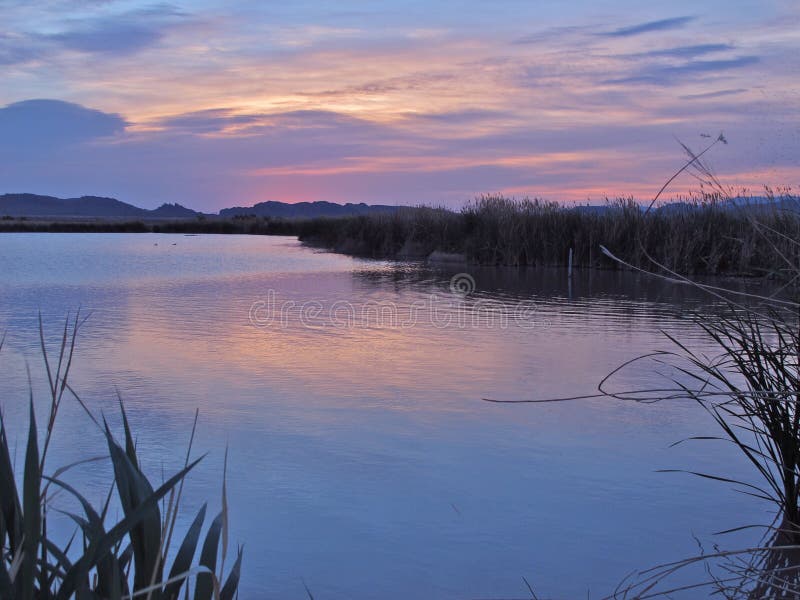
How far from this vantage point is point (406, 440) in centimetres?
354

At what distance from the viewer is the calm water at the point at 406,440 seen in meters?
2.47

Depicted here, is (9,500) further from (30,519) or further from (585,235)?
(585,235)

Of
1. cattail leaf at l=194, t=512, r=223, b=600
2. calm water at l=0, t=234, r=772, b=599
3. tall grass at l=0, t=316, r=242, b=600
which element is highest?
tall grass at l=0, t=316, r=242, b=600

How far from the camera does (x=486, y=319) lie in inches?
291

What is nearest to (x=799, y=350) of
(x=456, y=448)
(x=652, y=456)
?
(x=652, y=456)

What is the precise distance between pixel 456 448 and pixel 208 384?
171cm

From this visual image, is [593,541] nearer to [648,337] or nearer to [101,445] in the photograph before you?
[101,445]

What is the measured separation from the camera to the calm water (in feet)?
8.11

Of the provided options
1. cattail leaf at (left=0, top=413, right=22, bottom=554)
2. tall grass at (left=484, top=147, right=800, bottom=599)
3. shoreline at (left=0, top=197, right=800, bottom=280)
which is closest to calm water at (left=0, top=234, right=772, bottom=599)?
tall grass at (left=484, top=147, right=800, bottom=599)

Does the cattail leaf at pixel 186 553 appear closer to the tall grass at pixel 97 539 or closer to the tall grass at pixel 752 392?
the tall grass at pixel 97 539

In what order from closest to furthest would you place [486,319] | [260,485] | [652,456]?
1. [260,485]
2. [652,456]
3. [486,319]

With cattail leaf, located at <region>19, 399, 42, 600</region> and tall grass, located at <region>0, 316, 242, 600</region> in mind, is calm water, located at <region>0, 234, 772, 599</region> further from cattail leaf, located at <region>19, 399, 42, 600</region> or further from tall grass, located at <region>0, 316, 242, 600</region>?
cattail leaf, located at <region>19, 399, 42, 600</region>

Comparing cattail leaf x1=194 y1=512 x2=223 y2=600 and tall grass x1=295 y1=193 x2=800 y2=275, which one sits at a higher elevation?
tall grass x1=295 y1=193 x2=800 y2=275

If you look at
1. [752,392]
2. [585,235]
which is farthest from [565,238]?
[752,392]
